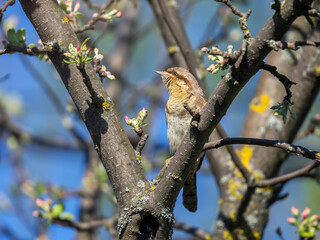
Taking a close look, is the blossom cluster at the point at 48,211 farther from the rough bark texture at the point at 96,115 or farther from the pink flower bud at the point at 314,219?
the pink flower bud at the point at 314,219

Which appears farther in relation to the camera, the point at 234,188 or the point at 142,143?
the point at 234,188

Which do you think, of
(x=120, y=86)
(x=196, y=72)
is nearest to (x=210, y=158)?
(x=196, y=72)

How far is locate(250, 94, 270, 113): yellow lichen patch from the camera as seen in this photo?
12.0ft

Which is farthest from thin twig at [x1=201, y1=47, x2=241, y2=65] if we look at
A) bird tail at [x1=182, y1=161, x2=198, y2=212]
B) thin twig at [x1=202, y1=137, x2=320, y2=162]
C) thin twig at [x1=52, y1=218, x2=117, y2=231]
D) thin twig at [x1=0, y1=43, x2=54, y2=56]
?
thin twig at [x1=52, y1=218, x2=117, y2=231]

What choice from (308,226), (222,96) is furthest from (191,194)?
(222,96)

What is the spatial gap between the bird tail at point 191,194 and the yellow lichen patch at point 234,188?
305 millimetres

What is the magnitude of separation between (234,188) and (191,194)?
37 centimetres

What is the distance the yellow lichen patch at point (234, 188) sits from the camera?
132 inches

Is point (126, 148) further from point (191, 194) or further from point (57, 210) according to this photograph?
point (191, 194)

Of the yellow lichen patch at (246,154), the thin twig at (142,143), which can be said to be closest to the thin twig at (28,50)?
the thin twig at (142,143)

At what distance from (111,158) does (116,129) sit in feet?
0.48

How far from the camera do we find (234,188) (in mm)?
3379

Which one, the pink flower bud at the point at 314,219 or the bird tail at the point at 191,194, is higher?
the bird tail at the point at 191,194

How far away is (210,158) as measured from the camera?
3578mm
